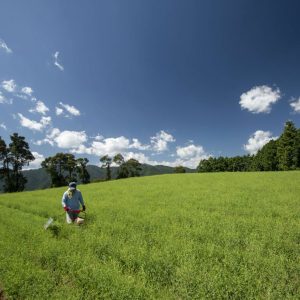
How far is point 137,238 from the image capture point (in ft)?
28.8

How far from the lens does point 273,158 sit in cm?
9394

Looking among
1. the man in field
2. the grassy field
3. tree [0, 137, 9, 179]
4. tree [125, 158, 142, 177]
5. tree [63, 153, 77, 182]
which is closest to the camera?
the grassy field

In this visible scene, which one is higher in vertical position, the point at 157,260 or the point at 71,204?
the point at 71,204

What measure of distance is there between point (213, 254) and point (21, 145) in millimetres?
67611

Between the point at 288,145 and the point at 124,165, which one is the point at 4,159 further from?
the point at 288,145

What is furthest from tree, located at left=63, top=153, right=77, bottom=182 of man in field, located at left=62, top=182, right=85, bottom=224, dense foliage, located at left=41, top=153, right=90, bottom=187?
man in field, located at left=62, top=182, right=85, bottom=224

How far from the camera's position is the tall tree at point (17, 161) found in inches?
2387

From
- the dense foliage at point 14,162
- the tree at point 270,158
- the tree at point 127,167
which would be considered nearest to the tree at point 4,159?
the dense foliage at point 14,162

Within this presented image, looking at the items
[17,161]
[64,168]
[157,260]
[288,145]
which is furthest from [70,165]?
[157,260]

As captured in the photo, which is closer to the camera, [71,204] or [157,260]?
[157,260]

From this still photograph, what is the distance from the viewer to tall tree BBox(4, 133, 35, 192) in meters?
60.6

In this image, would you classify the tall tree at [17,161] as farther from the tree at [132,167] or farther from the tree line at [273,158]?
the tree line at [273,158]

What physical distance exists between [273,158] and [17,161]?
90.7 m

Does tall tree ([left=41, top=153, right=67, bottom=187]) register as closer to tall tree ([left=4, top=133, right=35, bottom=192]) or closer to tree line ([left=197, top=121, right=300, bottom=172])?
tall tree ([left=4, top=133, right=35, bottom=192])
